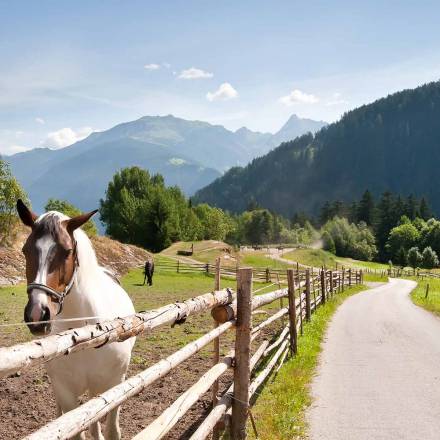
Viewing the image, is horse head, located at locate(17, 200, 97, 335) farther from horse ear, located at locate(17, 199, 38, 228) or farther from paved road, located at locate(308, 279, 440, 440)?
paved road, located at locate(308, 279, 440, 440)

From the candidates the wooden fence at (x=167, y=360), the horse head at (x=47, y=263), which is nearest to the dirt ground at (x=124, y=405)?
the wooden fence at (x=167, y=360)

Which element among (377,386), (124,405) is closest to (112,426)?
(124,405)

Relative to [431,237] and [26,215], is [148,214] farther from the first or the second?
[431,237]

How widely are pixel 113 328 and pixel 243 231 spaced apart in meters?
130

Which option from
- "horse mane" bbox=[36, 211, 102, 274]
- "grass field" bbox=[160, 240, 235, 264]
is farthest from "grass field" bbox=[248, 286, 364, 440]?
"grass field" bbox=[160, 240, 235, 264]

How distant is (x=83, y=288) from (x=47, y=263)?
748 mm

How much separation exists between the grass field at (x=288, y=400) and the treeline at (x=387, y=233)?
8872 centimetres

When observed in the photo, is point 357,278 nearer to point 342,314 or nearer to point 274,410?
point 342,314

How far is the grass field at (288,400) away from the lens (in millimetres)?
6047

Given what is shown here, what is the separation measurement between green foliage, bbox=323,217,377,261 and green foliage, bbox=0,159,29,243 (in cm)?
8954

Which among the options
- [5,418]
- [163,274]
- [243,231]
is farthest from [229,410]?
[243,231]

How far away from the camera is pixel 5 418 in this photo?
653cm

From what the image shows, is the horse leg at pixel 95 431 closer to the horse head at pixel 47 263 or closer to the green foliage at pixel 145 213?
the horse head at pixel 47 263

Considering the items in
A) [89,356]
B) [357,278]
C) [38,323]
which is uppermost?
[38,323]
